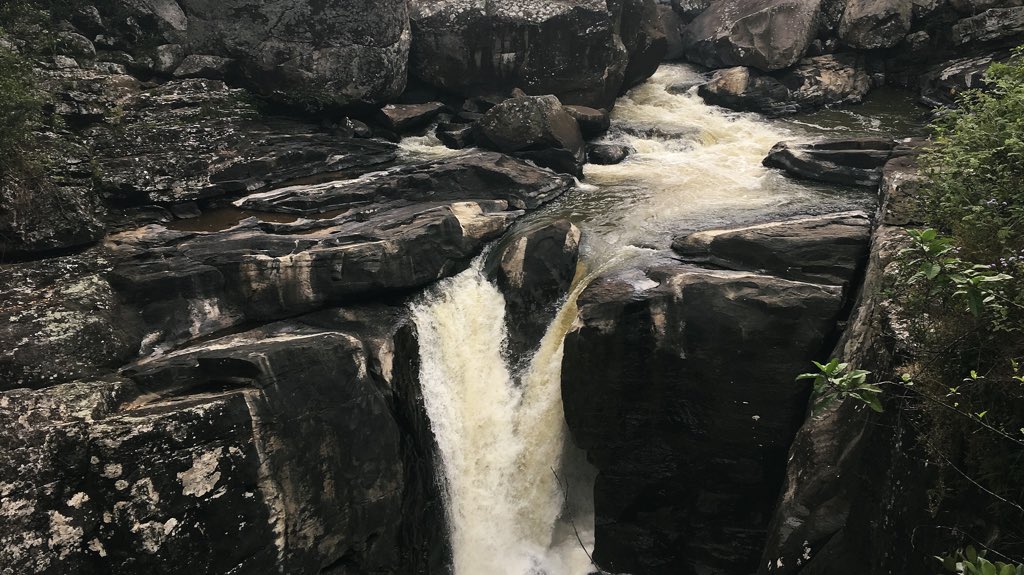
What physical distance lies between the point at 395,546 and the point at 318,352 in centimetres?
300

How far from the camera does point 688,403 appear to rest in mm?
9188

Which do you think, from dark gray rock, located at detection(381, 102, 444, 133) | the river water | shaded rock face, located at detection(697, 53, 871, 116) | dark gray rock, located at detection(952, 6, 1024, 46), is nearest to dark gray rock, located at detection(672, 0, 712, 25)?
shaded rock face, located at detection(697, 53, 871, 116)

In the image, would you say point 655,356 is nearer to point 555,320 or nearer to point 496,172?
point 555,320

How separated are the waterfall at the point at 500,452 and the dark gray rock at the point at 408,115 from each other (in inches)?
338

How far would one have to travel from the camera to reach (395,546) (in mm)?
8797

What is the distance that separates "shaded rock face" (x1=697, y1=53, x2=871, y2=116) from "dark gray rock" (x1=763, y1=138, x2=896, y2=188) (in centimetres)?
618

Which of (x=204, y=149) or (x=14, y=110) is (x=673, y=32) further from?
(x=14, y=110)

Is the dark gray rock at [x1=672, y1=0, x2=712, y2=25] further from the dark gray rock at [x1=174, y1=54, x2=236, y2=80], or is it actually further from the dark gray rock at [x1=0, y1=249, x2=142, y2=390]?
the dark gray rock at [x1=0, y1=249, x2=142, y2=390]

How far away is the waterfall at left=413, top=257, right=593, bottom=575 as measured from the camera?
9.74 metres

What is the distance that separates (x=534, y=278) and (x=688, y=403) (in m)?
3.38

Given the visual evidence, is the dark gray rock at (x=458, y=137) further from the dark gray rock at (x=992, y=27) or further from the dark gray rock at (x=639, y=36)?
the dark gray rock at (x=992, y=27)

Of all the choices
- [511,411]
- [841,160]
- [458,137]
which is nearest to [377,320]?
[511,411]

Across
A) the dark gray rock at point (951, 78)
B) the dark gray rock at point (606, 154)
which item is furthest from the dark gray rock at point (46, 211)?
the dark gray rock at point (951, 78)

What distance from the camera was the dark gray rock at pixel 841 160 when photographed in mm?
13289
